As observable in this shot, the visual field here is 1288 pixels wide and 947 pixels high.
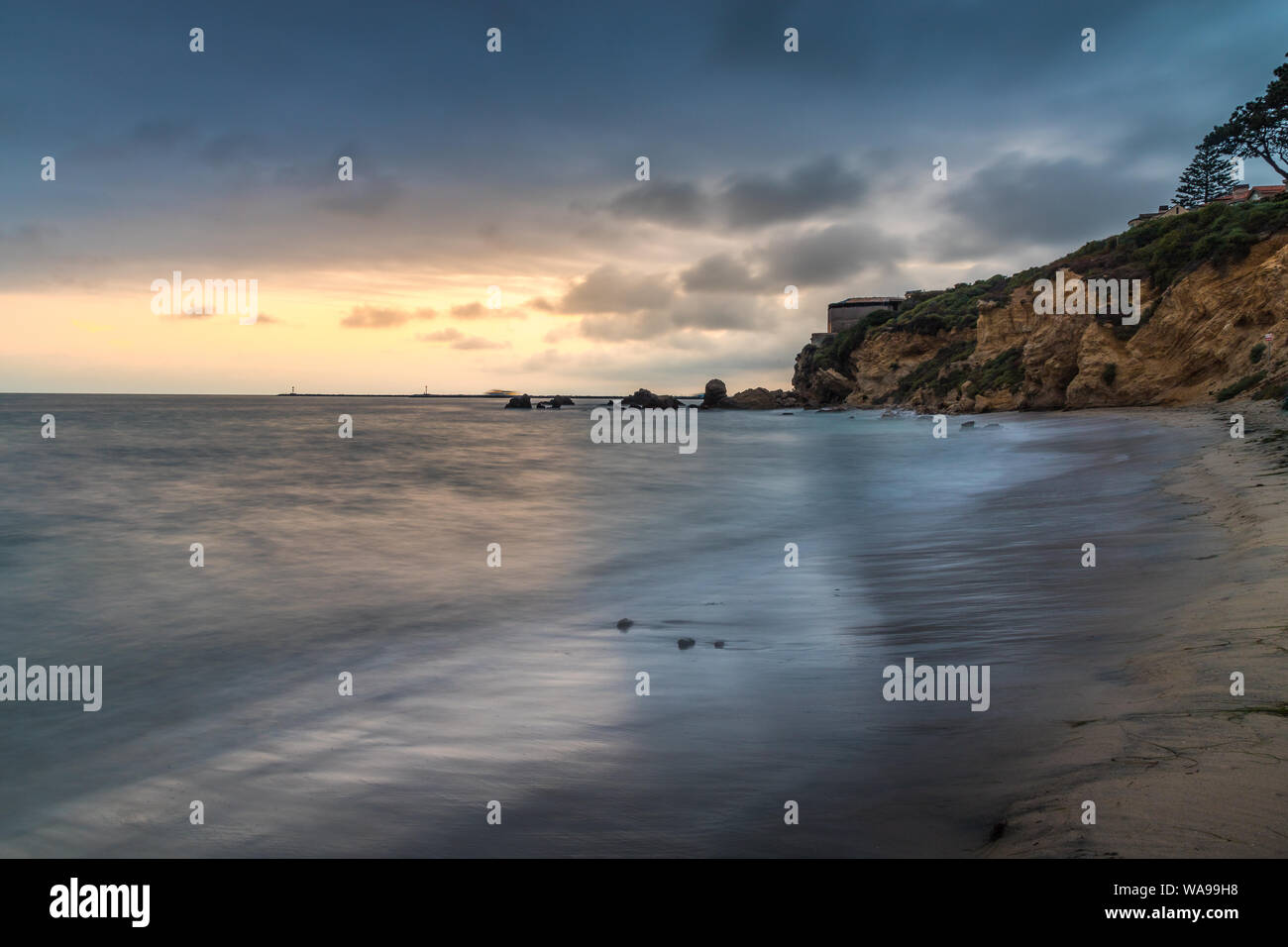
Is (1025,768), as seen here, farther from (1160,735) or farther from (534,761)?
(534,761)

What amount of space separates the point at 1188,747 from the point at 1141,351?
43703 millimetres

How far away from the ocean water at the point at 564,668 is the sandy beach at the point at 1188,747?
0.26 m

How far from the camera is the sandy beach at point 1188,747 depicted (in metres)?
2.77

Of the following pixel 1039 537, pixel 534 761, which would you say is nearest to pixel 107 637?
pixel 534 761

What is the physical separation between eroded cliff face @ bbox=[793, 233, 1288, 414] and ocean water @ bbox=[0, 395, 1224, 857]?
2030cm

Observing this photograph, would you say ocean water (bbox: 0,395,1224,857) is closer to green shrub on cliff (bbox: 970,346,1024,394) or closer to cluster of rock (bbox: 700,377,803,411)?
green shrub on cliff (bbox: 970,346,1024,394)

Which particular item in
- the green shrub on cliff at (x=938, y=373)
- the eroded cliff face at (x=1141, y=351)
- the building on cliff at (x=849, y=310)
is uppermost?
the building on cliff at (x=849, y=310)

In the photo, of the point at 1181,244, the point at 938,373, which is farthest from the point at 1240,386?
the point at 938,373

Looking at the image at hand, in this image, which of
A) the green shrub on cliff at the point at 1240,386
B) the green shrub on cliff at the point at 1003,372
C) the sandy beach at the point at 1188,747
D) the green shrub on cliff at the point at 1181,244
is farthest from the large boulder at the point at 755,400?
the sandy beach at the point at 1188,747

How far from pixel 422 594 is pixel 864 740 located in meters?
7.14

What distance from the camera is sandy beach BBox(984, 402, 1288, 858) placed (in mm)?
2766

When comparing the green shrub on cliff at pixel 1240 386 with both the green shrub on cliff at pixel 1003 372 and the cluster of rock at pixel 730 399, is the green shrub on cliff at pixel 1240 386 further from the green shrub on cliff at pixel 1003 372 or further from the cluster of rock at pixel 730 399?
the cluster of rock at pixel 730 399
